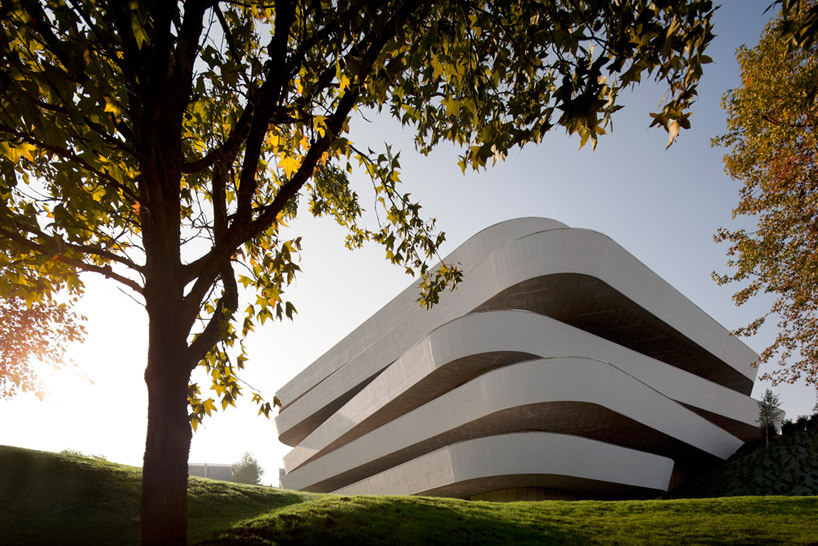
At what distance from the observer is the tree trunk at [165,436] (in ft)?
15.0

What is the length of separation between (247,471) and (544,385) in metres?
54.3

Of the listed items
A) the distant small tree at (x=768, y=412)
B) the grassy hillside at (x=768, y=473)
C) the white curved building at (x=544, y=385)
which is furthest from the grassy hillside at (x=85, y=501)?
the distant small tree at (x=768, y=412)

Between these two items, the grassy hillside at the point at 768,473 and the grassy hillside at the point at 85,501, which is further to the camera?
A: the grassy hillside at the point at 768,473

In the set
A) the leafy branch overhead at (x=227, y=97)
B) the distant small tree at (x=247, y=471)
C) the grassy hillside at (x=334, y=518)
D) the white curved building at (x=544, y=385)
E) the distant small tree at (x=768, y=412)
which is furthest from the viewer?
the distant small tree at (x=247, y=471)

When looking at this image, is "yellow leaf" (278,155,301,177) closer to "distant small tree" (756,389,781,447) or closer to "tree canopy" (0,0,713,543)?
"tree canopy" (0,0,713,543)

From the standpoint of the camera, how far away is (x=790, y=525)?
9961 millimetres

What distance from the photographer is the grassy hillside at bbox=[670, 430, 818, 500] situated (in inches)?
Answer: 760

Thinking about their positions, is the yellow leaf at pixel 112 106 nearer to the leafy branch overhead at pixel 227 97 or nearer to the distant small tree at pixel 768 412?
the leafy branch overhead at pixel 227 97

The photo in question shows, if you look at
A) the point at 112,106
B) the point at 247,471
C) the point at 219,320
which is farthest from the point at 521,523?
the point at 247,471

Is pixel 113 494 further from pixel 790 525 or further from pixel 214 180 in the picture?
pixel 790 525

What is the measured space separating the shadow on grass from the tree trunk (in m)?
3.06

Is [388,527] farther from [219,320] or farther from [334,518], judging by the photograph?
[219,320]

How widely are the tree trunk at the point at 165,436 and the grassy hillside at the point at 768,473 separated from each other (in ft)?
70.9

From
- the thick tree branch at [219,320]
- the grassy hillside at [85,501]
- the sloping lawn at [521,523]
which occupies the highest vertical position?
the thick tree branch at [219,320]
